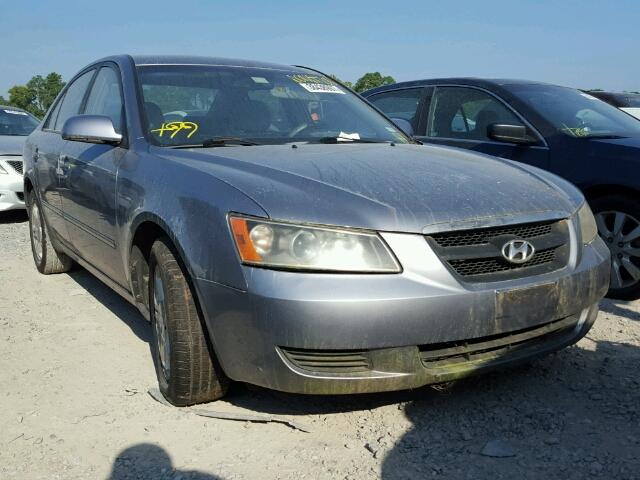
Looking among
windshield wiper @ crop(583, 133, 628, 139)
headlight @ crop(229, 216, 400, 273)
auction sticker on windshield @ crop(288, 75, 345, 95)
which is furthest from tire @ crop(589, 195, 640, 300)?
headlight @ crop(229, 216, 400, 273)

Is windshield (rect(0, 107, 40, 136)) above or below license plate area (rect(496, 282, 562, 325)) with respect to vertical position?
below

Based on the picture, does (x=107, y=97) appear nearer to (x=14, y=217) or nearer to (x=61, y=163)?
(x=61, y=163)

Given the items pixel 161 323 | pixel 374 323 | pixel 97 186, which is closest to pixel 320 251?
pixel 374 323

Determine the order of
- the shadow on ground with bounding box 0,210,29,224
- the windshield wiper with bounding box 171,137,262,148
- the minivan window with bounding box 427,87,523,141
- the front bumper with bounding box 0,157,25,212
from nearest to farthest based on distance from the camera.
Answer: the windshield wiper with bounding box 171,137,262,148, the minivan window with bounding box 427,87,523,141, the front bumper with bounding box 0,157,25,212, the shadow on ground with bounding box 0,210,29,224

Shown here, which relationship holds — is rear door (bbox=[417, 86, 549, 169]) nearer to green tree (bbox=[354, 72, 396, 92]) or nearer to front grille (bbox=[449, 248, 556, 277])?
front grille (bbox=[449, 248, 556, 277])

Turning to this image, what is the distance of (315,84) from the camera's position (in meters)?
4.10

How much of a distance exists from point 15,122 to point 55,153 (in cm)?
637

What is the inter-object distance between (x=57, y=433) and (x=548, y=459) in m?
1.91

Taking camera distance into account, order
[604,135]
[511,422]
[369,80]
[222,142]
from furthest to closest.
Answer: [369,80] → [604,135] → [222,142] → [511,422]

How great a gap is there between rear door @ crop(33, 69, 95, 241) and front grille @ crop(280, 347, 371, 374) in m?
2.54

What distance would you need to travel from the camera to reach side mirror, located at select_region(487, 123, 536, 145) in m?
4.55

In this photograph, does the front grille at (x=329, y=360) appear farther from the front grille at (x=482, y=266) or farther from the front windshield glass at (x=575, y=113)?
the front windshield glass at (x=575, y=113)

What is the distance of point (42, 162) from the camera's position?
4.73 meters

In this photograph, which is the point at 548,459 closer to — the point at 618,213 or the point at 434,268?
the point at 434,268
